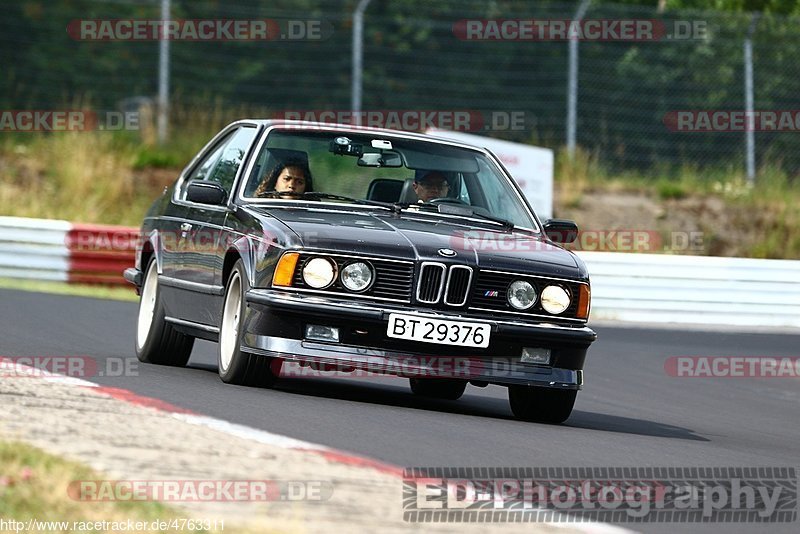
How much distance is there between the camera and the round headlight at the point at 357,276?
28.1ft

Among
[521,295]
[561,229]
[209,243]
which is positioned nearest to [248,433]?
[521,295]

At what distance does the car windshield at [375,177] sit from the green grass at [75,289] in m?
8.01

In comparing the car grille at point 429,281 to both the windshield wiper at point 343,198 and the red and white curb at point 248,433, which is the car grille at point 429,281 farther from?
the red and white curb at point 248,433

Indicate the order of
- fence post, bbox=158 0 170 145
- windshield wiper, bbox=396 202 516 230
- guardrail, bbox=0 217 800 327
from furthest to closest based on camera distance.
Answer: fence post, bbox=158 0 170 145, guardrail, bbox=0 217 800 327, windshield wiper, bbox=396 202 516 230

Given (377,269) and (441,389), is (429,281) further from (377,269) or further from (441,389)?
(441,389)

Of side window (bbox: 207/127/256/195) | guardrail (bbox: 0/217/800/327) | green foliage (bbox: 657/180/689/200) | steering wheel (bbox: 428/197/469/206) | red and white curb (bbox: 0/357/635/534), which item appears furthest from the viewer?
green foliage (bbox: 657/180/689/200)

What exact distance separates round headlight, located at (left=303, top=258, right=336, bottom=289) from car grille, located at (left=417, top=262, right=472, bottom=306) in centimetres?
47

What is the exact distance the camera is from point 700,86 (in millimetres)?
26438

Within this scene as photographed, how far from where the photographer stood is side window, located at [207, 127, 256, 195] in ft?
32.5

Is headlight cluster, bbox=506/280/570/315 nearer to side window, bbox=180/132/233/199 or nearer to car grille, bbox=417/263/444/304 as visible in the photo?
car grille, bbox=417/263/444/304

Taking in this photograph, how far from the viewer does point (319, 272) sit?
8.54 meters

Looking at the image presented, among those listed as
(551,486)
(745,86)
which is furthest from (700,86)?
(551,486)

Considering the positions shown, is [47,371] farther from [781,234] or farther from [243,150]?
[781,234]

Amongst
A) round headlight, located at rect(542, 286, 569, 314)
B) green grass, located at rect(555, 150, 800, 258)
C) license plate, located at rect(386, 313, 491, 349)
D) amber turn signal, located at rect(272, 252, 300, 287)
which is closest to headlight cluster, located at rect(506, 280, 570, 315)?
round headlight, located at rect(542, 286, 569, 314)
